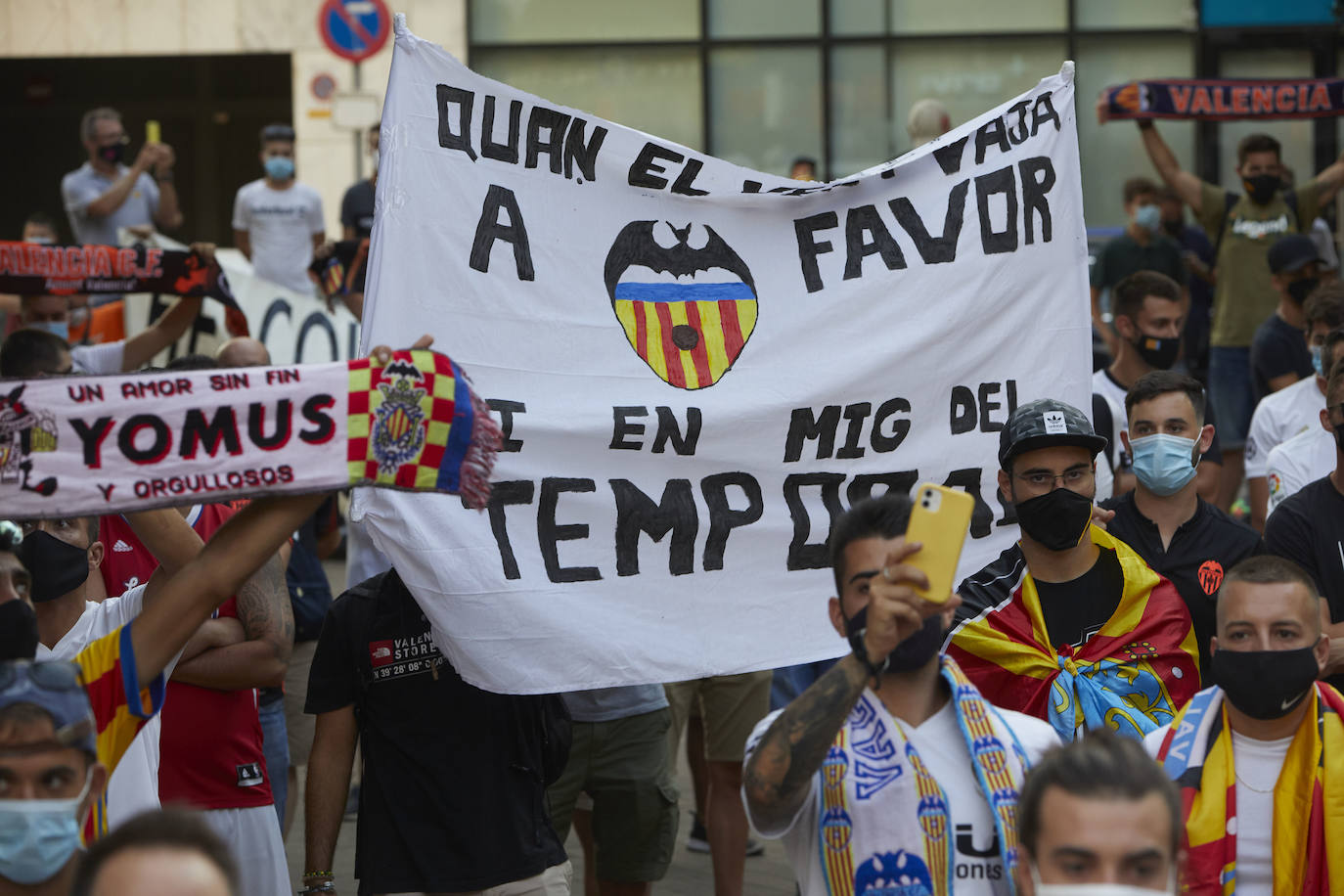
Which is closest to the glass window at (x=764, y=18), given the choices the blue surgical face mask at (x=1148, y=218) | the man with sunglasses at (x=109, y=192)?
the blue surgical face mask at (x=1148, y=218)

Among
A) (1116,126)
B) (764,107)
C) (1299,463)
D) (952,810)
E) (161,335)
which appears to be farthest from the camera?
(764,107)

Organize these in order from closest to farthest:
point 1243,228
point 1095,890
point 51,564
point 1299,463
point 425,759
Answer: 1. point 1095,890
2. point 51,564
3. point 425,759
4. point 1299,463
5. point 1243,228

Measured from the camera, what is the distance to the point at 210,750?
504 centimetres

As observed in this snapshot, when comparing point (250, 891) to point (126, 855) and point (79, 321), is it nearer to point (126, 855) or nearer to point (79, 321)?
point (126, 855)

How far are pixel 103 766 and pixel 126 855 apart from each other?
53cm

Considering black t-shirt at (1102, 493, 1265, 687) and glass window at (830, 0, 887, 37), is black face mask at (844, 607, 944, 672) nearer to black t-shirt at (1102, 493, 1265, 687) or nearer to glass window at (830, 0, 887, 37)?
black t-shirt at (1102, 493, 1265, 687)

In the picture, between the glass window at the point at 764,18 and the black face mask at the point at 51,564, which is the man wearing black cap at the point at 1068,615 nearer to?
the black face mask at the point at 51,564

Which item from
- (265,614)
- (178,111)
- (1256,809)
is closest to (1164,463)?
(1256,809)

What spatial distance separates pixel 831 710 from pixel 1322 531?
2501mm

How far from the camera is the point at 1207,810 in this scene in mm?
3746

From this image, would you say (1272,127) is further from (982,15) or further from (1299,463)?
(1299,463)

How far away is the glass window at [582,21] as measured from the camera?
17.0 meters

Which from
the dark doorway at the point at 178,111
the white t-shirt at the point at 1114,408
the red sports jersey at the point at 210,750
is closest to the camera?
the red sports jersey at the point at 210,750

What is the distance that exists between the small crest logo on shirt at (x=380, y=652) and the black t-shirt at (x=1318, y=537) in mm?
2542
